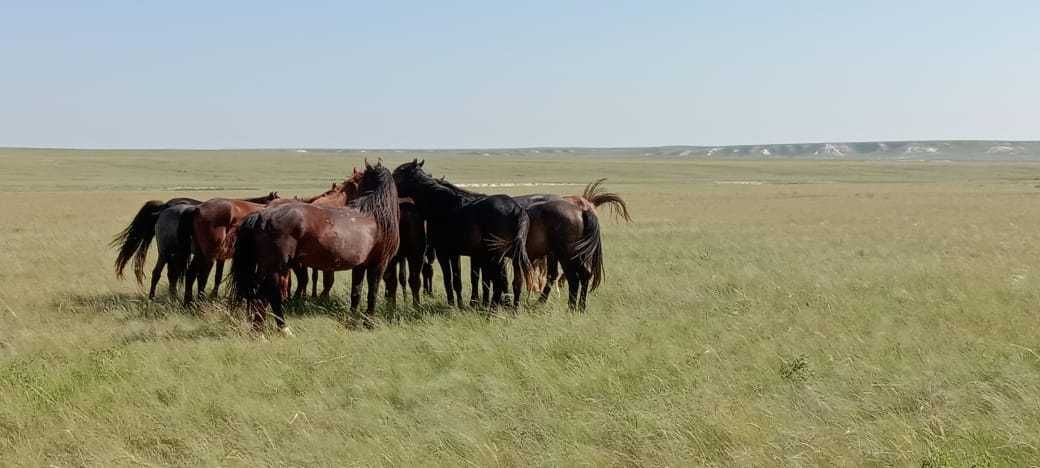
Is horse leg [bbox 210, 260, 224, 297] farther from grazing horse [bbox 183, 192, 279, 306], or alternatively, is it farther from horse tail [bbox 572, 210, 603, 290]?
horse tail [bbox 572, 210, 603, 290]

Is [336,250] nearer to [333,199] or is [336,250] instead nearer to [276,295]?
[276,295]

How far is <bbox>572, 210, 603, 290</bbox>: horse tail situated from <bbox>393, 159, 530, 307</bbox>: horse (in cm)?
72

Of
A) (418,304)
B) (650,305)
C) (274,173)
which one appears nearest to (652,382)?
(650,305)

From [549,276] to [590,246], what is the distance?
117 centimetres

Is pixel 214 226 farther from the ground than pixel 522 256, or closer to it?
farther from the ground

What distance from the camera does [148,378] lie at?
6266 mm

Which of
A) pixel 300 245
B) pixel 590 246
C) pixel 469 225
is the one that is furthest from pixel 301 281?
pixel 590 246

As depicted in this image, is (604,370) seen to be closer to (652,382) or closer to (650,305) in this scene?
(652,382)

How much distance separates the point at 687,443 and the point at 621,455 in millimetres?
407

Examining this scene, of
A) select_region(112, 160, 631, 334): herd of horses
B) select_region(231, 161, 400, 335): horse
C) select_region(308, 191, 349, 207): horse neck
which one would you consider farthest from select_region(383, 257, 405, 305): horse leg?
select_region(308, 191, 349, 207): horse neck

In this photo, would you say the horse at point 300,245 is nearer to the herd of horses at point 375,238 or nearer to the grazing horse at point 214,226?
the herd of horses at point 375,238

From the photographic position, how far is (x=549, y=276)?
34.8ft

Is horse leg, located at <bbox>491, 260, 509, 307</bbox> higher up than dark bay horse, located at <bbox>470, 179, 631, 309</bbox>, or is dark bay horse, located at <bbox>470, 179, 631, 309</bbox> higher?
dark bay horse, located at <bbox>470, 179, 631, 309</bbox>

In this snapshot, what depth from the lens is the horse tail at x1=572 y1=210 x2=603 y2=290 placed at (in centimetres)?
959
